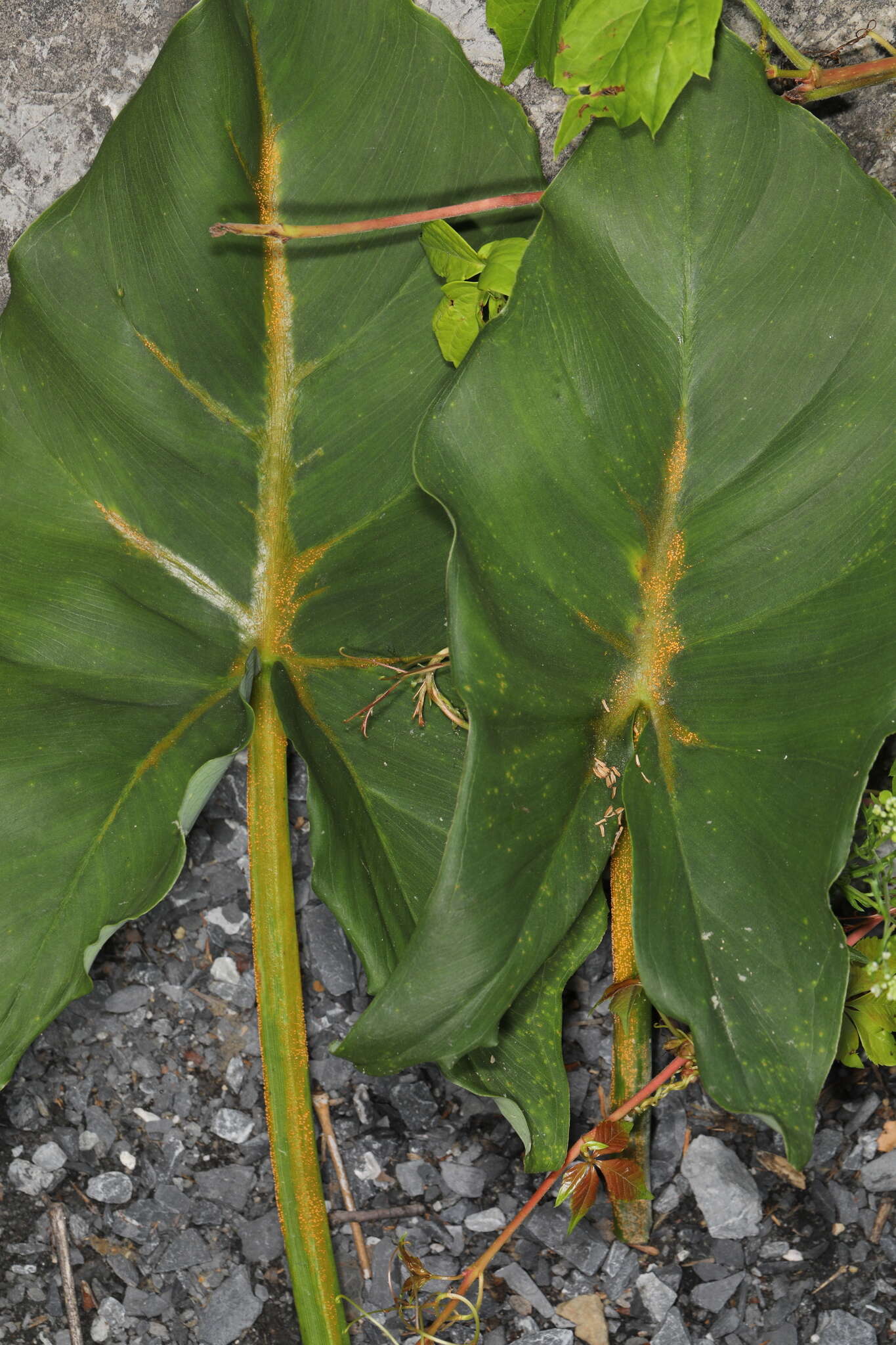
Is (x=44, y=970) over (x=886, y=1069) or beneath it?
over

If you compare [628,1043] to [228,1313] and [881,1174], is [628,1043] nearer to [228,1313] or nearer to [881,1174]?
[881,1174]

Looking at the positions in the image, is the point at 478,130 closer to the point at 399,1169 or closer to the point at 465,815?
the point at 465,815

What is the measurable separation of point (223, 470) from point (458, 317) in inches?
11.9

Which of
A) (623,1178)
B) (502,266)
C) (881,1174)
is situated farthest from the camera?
(881,1174)

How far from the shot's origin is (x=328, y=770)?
47.6 inches

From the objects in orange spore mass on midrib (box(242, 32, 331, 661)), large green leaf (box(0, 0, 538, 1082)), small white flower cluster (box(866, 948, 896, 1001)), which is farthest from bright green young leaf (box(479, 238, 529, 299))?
small white flower cluster (box(866, 948, 896, 1001))

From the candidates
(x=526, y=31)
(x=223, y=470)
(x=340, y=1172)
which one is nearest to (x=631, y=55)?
(x=526, y=31)

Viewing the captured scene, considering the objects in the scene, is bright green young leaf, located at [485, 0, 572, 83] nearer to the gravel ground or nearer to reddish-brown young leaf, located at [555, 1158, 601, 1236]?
the gravel ground

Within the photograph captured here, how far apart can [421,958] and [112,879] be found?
0.40 metres

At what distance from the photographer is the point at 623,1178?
46.0 inches

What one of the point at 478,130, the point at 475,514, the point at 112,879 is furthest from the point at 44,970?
the point at 478,130

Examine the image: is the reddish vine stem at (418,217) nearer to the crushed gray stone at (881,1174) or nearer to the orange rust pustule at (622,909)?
the orange rust pustule at (622,909)

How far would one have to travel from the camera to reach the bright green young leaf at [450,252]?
3.55 feet

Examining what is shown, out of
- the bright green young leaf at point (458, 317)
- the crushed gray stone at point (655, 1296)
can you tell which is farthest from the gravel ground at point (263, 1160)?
the bright green young leaf at point (458, 317)
